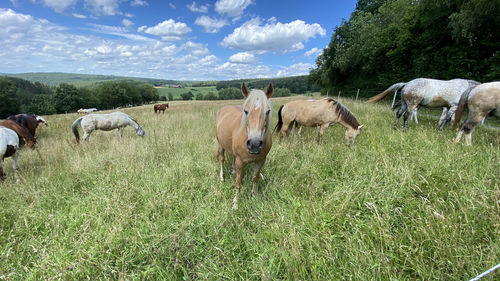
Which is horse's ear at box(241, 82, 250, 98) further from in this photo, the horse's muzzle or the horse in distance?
the horse in distance

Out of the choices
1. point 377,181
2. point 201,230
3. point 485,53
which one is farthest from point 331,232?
point 485,53

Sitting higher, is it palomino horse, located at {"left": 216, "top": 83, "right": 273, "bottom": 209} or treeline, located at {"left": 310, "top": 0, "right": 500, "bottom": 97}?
treeline, located at {"left": 310, "top": 0, "right": 500, "bottom": 97}

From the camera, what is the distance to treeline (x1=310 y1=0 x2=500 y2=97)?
933 centimetres

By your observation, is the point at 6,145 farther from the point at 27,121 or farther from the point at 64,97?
the point at 64,97

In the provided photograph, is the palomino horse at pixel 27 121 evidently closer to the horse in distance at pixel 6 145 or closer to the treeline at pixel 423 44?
the horse in distance at pixel 6 145

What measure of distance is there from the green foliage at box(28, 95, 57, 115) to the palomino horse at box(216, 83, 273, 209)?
65.5 m

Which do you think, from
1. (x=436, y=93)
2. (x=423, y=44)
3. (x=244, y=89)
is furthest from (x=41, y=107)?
(x=423, y=44)

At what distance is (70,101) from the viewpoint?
1912 inches

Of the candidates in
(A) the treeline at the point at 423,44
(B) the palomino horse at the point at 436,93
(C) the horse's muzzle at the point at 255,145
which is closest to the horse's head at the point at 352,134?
(B) the palomino horse at the point at 436,93

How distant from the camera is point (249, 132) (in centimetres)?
214

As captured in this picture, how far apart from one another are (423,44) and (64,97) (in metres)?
73.6

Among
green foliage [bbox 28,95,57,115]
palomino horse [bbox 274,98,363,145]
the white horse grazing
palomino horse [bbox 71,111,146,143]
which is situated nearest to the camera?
the white horse grazing

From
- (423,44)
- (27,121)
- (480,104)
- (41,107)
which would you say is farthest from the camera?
(41,107)

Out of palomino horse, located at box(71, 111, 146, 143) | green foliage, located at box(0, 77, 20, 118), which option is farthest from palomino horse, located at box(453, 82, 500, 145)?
green foliage, located at box(0, 77, 20, 118)
